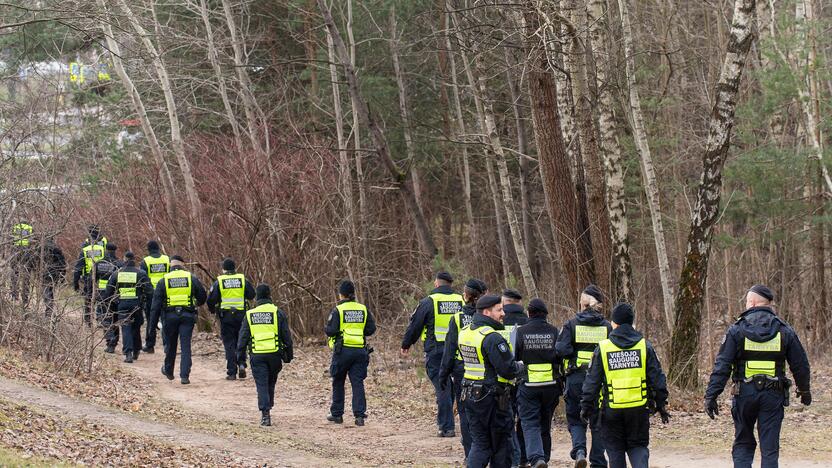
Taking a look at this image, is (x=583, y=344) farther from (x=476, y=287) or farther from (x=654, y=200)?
(x=654, y=200)

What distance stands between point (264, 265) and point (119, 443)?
1128 centimetres

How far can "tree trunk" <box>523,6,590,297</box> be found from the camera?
1708 cm

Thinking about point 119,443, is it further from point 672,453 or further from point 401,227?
point 401,227

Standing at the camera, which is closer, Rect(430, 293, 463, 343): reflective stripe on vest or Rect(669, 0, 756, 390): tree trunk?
Rect(430, 293, 463, 343): reflective stripe on vest

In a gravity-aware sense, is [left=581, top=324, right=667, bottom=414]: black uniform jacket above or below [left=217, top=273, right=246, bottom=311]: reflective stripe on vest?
below

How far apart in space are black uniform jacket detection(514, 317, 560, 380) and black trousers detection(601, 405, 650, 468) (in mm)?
1484

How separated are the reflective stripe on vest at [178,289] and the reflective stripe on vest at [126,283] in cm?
172

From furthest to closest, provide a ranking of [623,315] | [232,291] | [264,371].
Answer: [232,291]
[264,371]
[623,315]

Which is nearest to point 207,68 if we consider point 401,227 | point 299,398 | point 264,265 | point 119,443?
point 401,227

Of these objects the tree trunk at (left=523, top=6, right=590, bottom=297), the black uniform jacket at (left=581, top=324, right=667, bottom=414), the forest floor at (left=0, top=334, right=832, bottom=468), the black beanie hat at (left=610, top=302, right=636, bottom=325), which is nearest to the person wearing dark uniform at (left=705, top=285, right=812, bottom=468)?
the black uniform jacket at (left=581, top=324, right=667, bottom=414)

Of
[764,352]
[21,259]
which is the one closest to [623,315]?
[764,352]

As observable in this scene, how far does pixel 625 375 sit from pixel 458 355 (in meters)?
3.03

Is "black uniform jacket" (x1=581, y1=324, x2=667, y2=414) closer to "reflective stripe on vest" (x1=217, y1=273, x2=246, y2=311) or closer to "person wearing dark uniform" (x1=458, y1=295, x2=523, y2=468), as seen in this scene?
"person wearing dark uniform" (x1=458, y1=295, x2=523, y2=468)

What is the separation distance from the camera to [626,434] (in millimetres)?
9773
